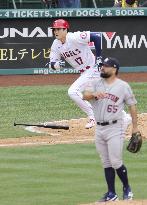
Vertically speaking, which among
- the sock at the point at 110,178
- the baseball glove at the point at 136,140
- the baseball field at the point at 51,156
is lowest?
the baseball field at the point at 51,156

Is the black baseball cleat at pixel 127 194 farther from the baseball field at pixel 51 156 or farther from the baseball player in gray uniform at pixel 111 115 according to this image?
the baseball field at pixel 51 156

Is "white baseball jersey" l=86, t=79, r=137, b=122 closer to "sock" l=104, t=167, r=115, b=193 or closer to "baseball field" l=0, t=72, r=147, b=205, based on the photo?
"sock" l=104, t=167, r=115, b=193

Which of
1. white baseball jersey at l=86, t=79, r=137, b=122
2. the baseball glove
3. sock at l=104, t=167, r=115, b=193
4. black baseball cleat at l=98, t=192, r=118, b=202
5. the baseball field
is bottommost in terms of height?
the baseball field

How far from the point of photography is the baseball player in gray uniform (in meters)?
9.89

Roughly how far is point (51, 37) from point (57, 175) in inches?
439

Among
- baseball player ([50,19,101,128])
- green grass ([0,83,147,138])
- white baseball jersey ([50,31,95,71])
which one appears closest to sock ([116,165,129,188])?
green grass ([0,83,147,138])

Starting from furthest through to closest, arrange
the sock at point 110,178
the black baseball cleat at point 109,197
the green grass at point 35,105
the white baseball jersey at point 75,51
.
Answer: the green grass at point 35,105 < the white baseball jersey at point 75,51 < the sock at point 110,178 < the black baseball cleat at point 109,197

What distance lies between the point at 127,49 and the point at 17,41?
2.85m

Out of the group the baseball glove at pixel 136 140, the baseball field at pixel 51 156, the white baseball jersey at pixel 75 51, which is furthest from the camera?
the white baseball jersey at pixel 75 51

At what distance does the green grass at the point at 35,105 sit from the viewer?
17.0 m

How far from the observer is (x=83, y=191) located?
1061 cm

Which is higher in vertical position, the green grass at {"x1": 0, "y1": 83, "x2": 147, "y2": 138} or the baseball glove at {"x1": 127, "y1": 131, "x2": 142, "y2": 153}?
the baseball glove at {"x1": 127, "y1": 131, "x2": 142, "y2": 153}

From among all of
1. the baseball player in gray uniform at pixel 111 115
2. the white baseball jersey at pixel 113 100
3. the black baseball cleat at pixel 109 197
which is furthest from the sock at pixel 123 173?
the white baseball jersey at pixel 113 100

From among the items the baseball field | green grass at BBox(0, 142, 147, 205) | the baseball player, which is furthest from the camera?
the baseball player
